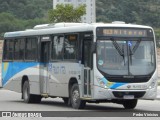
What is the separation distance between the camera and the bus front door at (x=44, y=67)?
2459cm

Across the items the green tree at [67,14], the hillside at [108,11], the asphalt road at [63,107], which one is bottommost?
the asphalt road at [63,107]

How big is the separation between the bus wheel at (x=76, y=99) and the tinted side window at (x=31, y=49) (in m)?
4.09

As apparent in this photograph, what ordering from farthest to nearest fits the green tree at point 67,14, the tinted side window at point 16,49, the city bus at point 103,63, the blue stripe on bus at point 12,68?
A: the green tree at point 67,14 → the tinted side window at point 16,49 → the blue stripe on bus at point 12,68 → the city bus at point 103,63

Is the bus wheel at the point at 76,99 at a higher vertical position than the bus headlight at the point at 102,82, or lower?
lower

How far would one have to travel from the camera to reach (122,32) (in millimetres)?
21156

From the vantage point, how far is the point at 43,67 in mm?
24953

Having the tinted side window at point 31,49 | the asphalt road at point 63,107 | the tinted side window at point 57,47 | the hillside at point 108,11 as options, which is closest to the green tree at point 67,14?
the tinted side window at point 31,49

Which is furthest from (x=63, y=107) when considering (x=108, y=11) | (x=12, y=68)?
(x=108, y=11)

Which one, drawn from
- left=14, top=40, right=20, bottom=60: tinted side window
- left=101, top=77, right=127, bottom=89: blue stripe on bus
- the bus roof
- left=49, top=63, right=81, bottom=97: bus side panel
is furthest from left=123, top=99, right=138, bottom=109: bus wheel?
left=14, top=40, right=20, bottom=60: tinted side window

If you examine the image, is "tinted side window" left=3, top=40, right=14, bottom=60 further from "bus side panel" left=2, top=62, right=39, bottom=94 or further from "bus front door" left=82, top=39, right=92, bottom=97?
"bus front door" left=82, top=39, right=92, bottom=97

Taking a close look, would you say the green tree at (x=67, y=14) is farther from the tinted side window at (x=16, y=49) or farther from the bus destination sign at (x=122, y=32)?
the bus destination sign at (x=122, y=32)

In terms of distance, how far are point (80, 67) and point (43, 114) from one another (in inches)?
94.0

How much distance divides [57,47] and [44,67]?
5.20 ft

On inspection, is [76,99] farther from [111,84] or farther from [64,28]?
[64,28]
